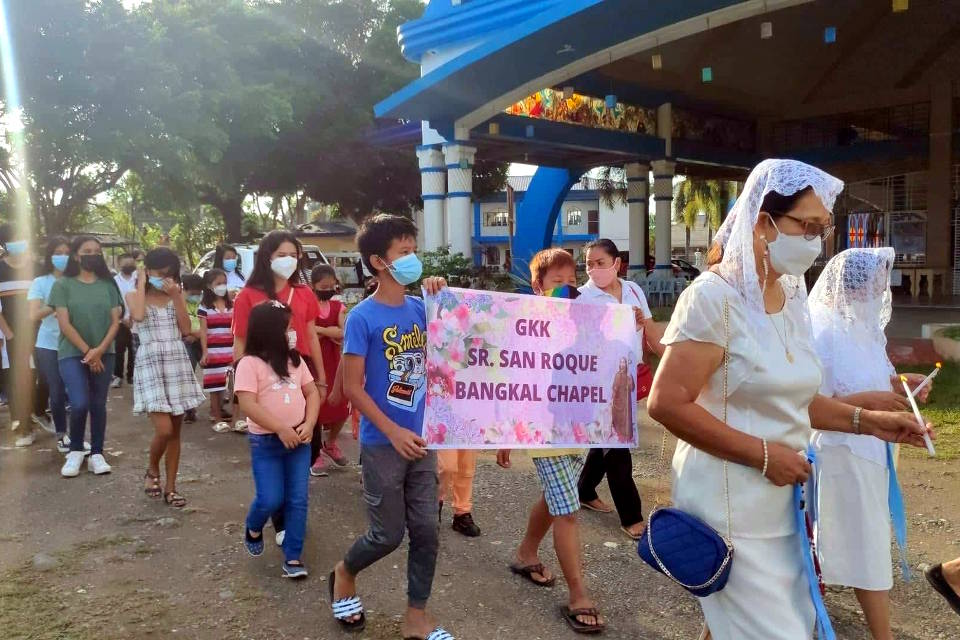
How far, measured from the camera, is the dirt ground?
3.61 metres

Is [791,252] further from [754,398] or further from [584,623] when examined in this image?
[584,623]

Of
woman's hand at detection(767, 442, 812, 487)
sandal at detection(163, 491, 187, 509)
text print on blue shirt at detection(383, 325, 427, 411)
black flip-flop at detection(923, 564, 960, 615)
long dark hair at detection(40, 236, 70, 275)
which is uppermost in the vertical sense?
long dark hair at detection(40, 236, 70, 275)

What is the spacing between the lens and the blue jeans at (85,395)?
5867 mm

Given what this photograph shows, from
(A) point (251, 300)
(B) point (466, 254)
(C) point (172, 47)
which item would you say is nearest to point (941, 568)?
(A) point (251, 300)

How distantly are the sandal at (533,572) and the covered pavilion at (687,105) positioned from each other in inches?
372

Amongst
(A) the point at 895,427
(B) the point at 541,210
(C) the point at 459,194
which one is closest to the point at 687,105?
(B) the point at 541,210

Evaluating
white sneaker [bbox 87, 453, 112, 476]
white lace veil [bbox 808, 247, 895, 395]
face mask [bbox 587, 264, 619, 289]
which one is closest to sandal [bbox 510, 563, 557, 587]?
face mask [bbox 587, 264, 619, 289]

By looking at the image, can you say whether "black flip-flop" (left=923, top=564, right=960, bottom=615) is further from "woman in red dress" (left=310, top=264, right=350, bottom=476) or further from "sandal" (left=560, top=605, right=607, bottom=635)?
"woman in red dress" (left=310, top=264, right=350, bottom=476)

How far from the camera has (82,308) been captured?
5871mm

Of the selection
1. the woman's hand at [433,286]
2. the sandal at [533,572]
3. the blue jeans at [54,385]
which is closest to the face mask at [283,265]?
the woman's hand at [433,286]

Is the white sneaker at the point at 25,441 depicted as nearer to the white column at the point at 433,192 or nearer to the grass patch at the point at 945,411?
the grass patch at the point at 945,411

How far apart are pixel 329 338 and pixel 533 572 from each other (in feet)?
9.51

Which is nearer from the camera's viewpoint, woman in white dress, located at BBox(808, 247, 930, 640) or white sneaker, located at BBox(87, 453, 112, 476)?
woman in white dress, located at BBox(808, 247, 930, 640)

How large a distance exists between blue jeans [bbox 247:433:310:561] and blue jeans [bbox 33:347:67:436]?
3.54 m
